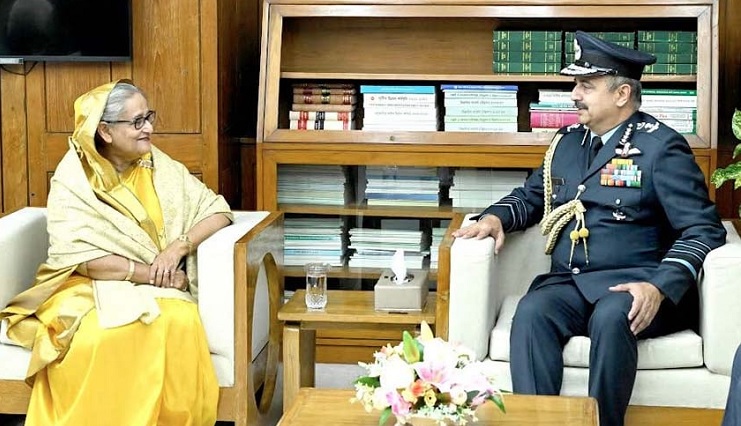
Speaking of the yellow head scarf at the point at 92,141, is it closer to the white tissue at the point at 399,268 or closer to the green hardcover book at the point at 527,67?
the white tissue at the point at 399,268

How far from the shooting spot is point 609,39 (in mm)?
4648

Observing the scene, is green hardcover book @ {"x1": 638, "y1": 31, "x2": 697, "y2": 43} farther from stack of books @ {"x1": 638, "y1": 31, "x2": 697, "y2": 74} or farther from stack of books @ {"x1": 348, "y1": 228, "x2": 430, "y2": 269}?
stack of books @ {"x1": 348, "y1": 228, "x2": 430, "y2": 269}

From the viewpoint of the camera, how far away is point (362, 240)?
483 centimetres

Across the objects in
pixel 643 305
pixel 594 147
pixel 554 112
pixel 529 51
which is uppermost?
pixel 529 51

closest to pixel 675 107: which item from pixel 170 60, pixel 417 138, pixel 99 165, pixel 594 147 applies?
pixel 594 147

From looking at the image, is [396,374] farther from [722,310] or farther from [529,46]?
[529,46]

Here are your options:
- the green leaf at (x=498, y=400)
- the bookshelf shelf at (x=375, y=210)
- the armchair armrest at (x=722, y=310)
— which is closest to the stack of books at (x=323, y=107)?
the bookshelf shelf at (x=375, y=210)

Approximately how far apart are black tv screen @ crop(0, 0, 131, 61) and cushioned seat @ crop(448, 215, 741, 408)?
1694mm

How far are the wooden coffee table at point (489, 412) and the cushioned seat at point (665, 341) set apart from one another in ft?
1.94

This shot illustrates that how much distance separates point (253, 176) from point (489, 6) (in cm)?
118

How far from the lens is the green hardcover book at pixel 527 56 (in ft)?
15.4

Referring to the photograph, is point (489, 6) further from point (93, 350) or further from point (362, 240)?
point (93, 350)

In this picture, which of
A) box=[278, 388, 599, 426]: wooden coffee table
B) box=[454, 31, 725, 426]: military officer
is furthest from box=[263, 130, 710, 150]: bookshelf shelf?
box=[278, 388, 599, 426]: wooden coffee table

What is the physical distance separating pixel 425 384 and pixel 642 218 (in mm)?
1382
